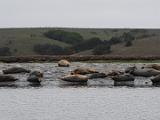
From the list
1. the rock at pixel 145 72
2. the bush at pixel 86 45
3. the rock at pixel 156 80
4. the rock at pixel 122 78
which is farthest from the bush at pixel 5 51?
the rock at pixel 156 80

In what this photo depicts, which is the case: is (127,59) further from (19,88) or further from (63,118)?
(63,118)

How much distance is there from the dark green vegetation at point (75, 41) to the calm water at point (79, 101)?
49.1 m

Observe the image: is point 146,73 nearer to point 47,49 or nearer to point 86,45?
point 47,49

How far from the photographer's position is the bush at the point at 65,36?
150m

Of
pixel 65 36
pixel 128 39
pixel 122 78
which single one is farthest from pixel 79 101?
pixel 65 36

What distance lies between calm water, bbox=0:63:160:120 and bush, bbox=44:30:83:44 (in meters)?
89.3

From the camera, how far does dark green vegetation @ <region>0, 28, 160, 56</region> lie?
364ft

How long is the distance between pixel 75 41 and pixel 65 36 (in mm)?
4619

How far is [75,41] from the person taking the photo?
5891 inches

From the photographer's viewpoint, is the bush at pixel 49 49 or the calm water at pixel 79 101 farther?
the bush at pixel 49 49

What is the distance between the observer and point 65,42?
149250 mm

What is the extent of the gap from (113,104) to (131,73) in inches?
739

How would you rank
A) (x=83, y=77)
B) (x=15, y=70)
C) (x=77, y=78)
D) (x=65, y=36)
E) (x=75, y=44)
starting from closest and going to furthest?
(x=77, y=78)
(x=83, y=77)
(x=15, y=70)
(x=75, y=44)
(x=65, y=36)

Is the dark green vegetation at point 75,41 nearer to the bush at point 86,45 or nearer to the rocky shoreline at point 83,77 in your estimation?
the bush at point 86,45
